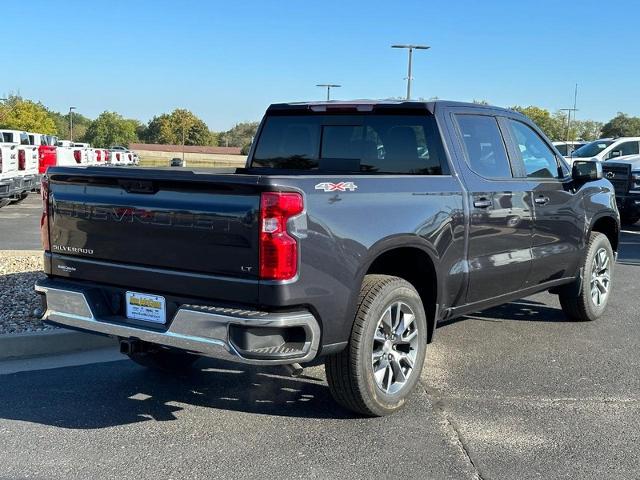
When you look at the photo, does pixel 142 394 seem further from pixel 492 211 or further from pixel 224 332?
pixel 492 211

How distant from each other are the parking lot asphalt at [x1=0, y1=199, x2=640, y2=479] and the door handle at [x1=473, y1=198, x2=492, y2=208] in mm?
1317

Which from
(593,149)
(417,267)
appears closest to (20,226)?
(417,267)

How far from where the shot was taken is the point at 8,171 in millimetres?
15516

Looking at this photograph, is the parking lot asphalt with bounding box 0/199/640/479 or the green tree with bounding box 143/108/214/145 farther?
the green tree with bounding box 143/108/214/145

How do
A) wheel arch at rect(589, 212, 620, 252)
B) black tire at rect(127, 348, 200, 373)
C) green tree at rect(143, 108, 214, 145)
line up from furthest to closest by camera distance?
green tree at rect(143, 108, 214, 145) → wheel arch at rect(589, 212, 620, 252) → black tire at rect(127, 348, 200, 373)

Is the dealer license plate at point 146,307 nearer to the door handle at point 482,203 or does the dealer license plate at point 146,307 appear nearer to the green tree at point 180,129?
the door handle at point 482,203

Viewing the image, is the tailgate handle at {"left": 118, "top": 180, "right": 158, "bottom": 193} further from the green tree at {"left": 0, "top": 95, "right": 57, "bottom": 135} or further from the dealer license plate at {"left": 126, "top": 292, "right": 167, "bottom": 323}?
the green tree at {"left": 0, "top": 95, "right": 57, "bottom": 135}

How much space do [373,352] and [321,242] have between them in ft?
3.06

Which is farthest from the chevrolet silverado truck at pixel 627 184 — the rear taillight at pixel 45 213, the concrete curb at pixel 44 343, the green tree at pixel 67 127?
the green tree at pixel 67 127

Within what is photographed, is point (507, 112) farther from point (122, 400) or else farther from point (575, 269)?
point (122, 400)

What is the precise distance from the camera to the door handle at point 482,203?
5.10 metres

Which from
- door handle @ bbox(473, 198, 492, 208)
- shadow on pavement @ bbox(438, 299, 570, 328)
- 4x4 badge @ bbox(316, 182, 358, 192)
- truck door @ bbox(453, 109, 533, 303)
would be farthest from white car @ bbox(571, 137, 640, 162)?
4x4 badge @ bbox(316, 182, 358, 192)

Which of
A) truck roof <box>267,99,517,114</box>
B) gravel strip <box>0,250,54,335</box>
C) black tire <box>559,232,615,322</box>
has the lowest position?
gravel strip <box>0,250,54,335</box>

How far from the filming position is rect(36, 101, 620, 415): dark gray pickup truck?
148 inches
